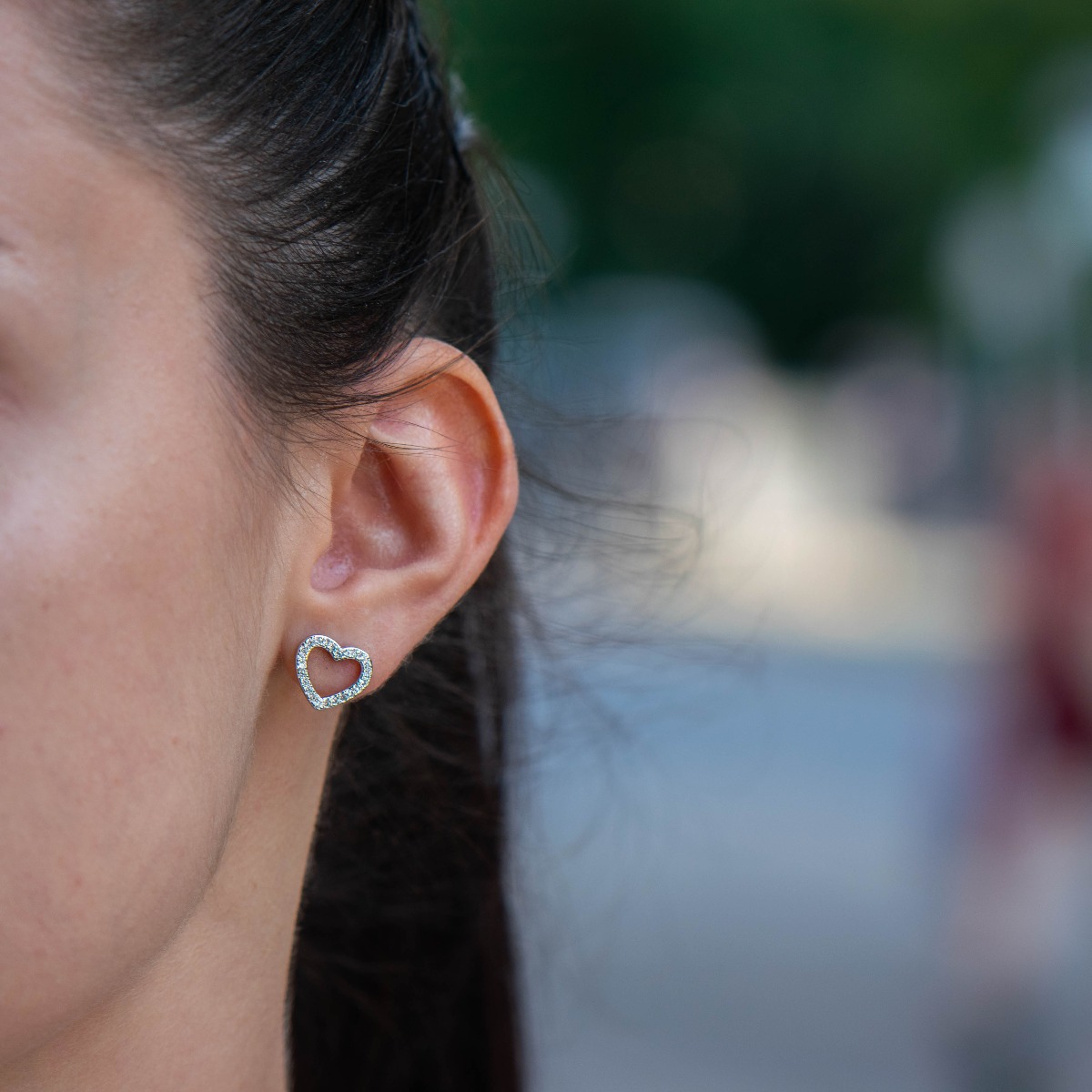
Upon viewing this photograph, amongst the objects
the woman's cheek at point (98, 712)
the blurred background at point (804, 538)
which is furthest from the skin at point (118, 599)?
the blurred background at point (804, 538)

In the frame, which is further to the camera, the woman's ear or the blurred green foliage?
the blurred green foliage

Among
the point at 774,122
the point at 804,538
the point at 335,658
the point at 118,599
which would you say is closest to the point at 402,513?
the point at 335,658

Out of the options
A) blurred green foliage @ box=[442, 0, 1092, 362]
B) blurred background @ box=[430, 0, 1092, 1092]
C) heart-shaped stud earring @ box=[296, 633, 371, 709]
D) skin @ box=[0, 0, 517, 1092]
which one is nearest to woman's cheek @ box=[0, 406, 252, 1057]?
skin @ box=[0, 0, 517, 1092]

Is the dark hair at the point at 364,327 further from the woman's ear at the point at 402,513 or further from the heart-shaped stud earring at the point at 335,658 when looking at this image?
the heart-shaped stud earring at the point at 335,658

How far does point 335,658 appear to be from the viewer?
4.14 feet

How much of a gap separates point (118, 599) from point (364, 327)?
0.37 metres

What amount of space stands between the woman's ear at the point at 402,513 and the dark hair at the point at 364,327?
0.05m

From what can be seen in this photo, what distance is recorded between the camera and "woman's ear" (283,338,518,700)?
1.27 m

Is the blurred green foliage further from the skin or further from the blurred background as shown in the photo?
the skin

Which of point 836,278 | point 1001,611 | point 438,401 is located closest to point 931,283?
point 836,278

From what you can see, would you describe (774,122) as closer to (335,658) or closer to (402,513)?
(402,513)

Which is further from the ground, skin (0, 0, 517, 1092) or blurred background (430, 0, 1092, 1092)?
skin (0, 0, 517, 1092)

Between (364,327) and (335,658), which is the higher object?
(364,327)

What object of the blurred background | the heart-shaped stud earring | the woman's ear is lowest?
the blurred background
